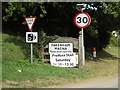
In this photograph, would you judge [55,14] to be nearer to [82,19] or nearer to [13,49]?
[82,19]

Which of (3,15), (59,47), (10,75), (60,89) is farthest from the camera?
(3,15)

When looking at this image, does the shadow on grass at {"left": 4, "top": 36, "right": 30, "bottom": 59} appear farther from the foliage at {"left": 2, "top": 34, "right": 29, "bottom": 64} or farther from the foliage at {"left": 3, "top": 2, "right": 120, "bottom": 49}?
the foliage at {"left": 3, "top": 2, "right": 120, "bottom": 49}

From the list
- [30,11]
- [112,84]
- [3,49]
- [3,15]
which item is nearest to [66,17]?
[30,11]

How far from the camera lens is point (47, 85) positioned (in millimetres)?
8422

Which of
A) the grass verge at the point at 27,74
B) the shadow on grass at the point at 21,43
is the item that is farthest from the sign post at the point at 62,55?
the shadow on grass at the point at 21,43

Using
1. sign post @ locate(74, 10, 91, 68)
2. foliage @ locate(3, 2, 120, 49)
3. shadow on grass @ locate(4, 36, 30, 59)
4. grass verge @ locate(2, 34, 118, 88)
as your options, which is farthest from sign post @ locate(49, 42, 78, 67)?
foliage @ locate(3, 2, 120, 49)

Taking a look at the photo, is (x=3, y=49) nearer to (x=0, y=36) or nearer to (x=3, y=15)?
(x=0, y=36)

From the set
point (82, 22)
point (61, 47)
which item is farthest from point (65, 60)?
point (82, 22)

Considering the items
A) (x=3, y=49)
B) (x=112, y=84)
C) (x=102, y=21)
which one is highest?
(x=102, y=21)

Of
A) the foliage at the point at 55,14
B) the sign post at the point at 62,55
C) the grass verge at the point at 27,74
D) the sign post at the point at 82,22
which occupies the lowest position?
the grass verge at the point at 27,74

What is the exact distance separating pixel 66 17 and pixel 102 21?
3712 millimetres

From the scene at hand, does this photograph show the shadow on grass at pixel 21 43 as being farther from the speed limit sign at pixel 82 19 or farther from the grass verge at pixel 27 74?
the speed limit sign at pixel 82 19

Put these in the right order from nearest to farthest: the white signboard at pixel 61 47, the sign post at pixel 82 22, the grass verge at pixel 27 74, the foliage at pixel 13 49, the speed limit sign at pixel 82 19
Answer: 1. the grass verge at pixel 27 74
2. the foliage at pixel 13 49
3. the sign post at pixel 82 22
4. the white signboard at pixel 61 47
5. the speed limit sign at pixel 82 19

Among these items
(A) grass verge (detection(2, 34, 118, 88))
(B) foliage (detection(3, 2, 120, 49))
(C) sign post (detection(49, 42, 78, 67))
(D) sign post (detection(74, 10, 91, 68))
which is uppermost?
(B) foliage (detection(3, 2, 120, 49))
